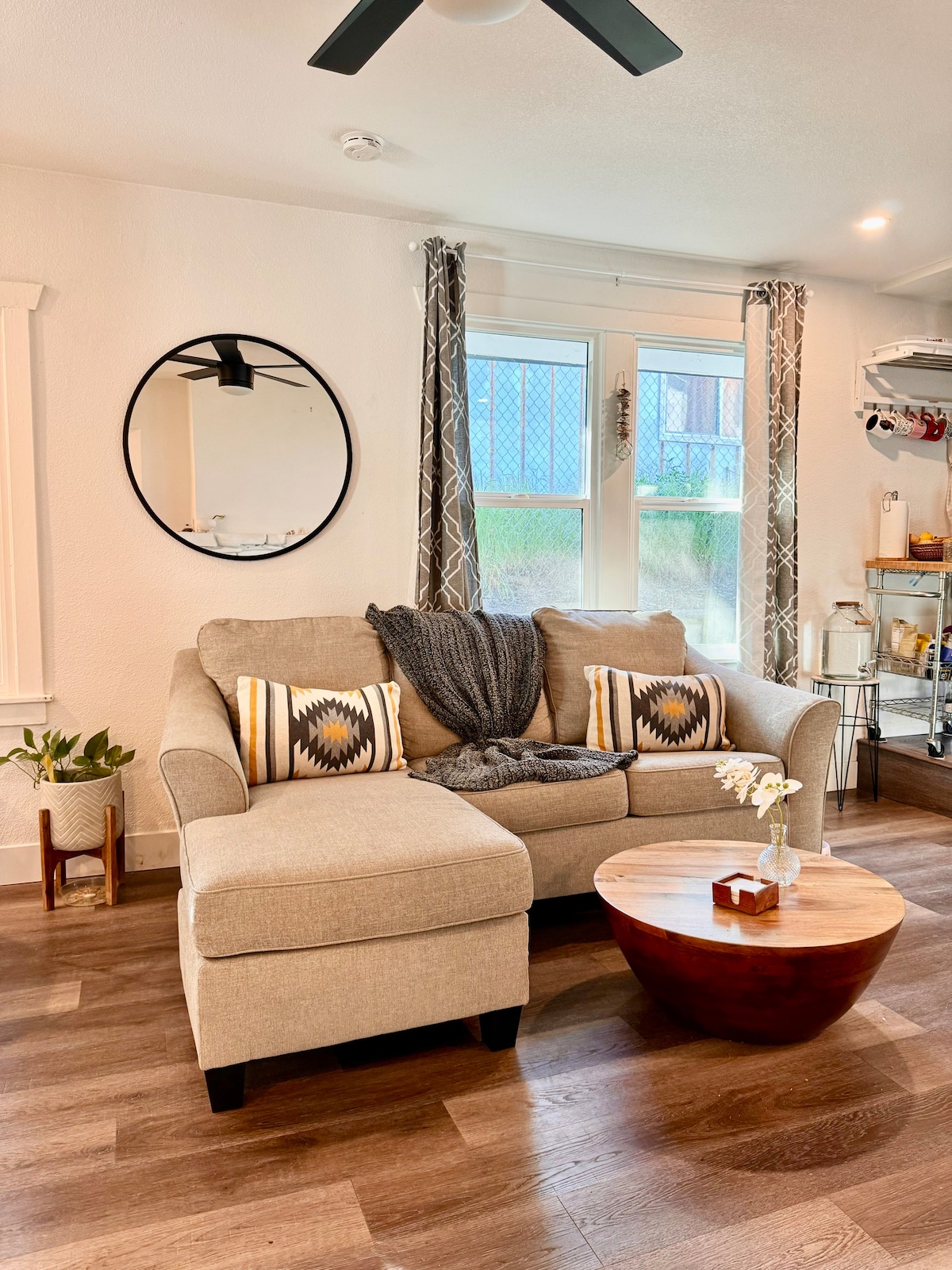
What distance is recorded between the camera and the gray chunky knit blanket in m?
2.88

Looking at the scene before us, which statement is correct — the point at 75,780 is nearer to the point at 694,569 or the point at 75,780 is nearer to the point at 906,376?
the point at 694,569

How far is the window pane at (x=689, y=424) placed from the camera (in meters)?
4.02

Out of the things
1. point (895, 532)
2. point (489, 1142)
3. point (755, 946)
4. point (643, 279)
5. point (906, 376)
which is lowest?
point (489, 1142)

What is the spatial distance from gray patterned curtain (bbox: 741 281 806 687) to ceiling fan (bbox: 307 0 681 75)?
224 cm

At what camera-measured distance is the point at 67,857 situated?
2920 millimetres

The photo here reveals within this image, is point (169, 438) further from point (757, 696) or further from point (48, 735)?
point (757, 696)

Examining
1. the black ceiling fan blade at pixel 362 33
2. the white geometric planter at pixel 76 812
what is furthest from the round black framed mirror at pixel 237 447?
the black ceiling fan blade at pixel 362 33

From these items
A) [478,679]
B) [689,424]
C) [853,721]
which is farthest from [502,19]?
[853,721]

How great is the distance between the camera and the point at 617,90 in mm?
2500

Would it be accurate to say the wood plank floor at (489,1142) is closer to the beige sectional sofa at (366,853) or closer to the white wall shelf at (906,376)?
the beige sectional sofa at (366,853)

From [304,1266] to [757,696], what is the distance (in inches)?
89.2

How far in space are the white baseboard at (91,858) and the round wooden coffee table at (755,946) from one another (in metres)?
1.84

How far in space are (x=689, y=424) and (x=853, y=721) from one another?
1.66 metres

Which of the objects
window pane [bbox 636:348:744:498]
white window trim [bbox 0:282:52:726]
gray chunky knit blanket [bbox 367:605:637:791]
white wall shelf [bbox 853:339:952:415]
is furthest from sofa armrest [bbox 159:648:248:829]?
white wall shelf [bbox 853:339:952:415]
